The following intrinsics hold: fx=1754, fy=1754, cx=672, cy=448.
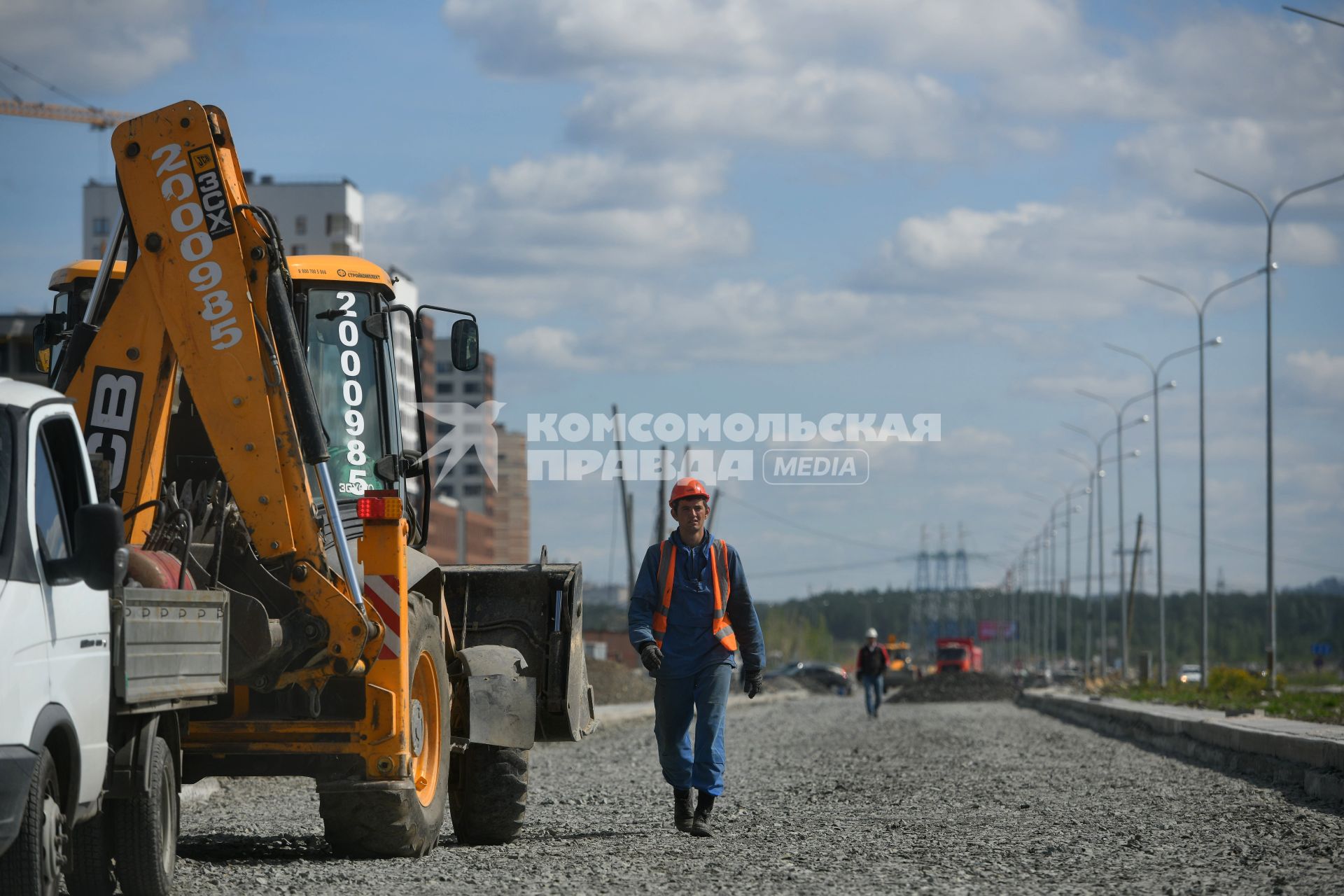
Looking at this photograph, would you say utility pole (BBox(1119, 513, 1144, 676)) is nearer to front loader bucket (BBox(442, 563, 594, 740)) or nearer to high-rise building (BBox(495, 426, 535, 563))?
front loader bucket (BBox(442, 563, 594, 740))

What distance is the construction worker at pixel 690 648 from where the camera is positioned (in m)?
10.7

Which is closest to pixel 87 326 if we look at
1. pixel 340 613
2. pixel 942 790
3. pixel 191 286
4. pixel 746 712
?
pixel 191 286

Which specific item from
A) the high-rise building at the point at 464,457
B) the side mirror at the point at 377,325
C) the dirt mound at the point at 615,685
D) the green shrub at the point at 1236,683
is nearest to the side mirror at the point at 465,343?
the side mirror at the point at 377,325

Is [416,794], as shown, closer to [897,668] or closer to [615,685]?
[615,685]

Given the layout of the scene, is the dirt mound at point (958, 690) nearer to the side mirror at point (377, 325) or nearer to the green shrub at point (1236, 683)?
the green shrub at point (1236, 683)

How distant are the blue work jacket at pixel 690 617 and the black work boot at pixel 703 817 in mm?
761

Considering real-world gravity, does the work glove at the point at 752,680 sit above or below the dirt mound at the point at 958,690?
above

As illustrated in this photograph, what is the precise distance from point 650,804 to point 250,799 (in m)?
3.63

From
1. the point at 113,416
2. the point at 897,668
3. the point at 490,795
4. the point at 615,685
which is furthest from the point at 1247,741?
the point at 897,668

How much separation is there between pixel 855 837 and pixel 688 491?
233cm

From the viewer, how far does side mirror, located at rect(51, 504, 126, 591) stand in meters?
6.60

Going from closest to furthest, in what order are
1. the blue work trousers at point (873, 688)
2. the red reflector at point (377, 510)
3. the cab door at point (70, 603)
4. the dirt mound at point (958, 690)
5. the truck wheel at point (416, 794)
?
the cab door at point (70, 603)
the red reflector at point (377, 510)
the truck wheel at point (416, 794)
the blue work trousers at point (873, 688)
the dirt mound at point (958, 690)

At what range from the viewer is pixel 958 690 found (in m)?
63.8

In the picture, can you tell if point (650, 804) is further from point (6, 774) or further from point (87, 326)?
point (6, 774)
